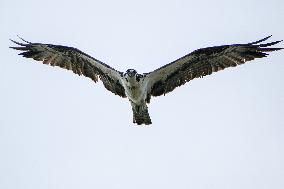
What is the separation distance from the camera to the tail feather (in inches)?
621

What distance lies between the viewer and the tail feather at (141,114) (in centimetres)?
1577

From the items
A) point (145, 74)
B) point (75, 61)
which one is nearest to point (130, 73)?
point (145, 74)

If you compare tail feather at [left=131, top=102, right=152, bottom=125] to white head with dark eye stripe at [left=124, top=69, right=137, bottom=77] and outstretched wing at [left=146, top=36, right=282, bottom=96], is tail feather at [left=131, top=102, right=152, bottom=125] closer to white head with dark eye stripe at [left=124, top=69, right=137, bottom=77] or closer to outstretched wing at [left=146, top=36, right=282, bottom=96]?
outstretched wing at [left=146, top=36, right=282, bottom=96]

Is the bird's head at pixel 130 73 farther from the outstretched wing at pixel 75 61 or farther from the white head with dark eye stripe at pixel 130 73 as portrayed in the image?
the outstretched wing at pixel 75 61

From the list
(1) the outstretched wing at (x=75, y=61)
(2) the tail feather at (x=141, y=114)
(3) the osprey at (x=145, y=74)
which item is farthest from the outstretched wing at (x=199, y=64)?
(1) the outstretched wing at (x=75, y=61)

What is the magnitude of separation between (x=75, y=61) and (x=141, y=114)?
2387mm

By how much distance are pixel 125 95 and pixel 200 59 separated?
7.47 ft

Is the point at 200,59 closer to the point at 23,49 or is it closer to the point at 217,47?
the point at 217,47

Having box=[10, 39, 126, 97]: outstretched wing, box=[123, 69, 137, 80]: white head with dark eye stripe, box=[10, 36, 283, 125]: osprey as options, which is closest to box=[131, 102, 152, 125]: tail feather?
box=[10, 36, 283, 125]: osprey

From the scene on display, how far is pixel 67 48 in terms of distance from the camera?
15.9 meters

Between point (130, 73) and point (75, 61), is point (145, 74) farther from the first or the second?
point (75, 61)

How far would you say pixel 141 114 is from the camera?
52.0 feet

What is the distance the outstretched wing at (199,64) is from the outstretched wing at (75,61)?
102 cm

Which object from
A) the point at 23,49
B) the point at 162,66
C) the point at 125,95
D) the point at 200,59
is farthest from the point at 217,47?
the point at 23,49
